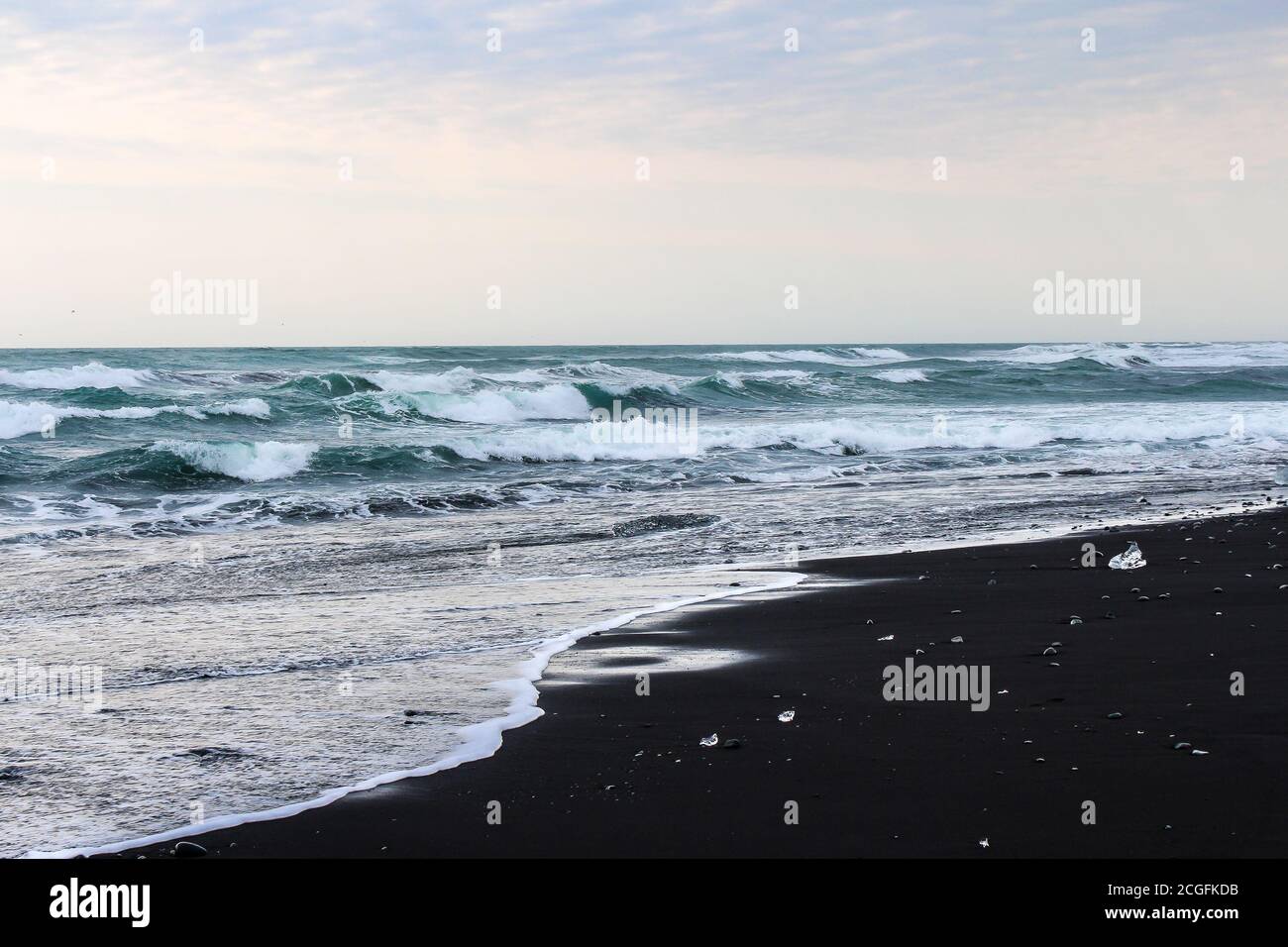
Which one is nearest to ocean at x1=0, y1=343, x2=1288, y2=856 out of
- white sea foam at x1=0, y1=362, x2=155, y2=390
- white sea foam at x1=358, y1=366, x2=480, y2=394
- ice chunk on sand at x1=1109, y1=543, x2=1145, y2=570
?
white sea foam at x1=0, y1=362, x2=155, y2=390

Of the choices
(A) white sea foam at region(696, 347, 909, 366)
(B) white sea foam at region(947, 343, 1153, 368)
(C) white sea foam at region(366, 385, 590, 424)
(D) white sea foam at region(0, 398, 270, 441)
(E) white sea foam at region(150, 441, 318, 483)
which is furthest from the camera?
(A) white sea foam at region(696, 347, 909, 366)

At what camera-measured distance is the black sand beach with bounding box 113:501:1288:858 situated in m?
3.58

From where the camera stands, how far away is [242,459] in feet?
58.8

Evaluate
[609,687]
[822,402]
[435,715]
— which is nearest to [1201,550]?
[609,687]

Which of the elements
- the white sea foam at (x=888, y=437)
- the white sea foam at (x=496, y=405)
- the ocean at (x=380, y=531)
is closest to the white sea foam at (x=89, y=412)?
the ocean at (x=380, y=531)

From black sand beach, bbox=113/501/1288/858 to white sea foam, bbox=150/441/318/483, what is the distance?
12.0m

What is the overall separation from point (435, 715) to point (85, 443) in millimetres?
18113

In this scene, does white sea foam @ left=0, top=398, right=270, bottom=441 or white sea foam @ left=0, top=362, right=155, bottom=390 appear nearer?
white sea foam @ left=0, top=398, right=270, bottom=441

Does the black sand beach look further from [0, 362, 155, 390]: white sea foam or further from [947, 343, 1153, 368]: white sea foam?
[947, 343, 1153, 368]: white sea foam

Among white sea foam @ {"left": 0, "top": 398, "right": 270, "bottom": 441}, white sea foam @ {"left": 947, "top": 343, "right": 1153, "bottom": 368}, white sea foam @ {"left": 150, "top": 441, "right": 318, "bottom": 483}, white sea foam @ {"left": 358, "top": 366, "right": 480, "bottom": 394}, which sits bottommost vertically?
white sea foam @ {"left": 150, "top": 441, "right": 318, "bottom": 483}

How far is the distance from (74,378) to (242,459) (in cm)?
1859

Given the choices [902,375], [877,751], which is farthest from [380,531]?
[902,375]
